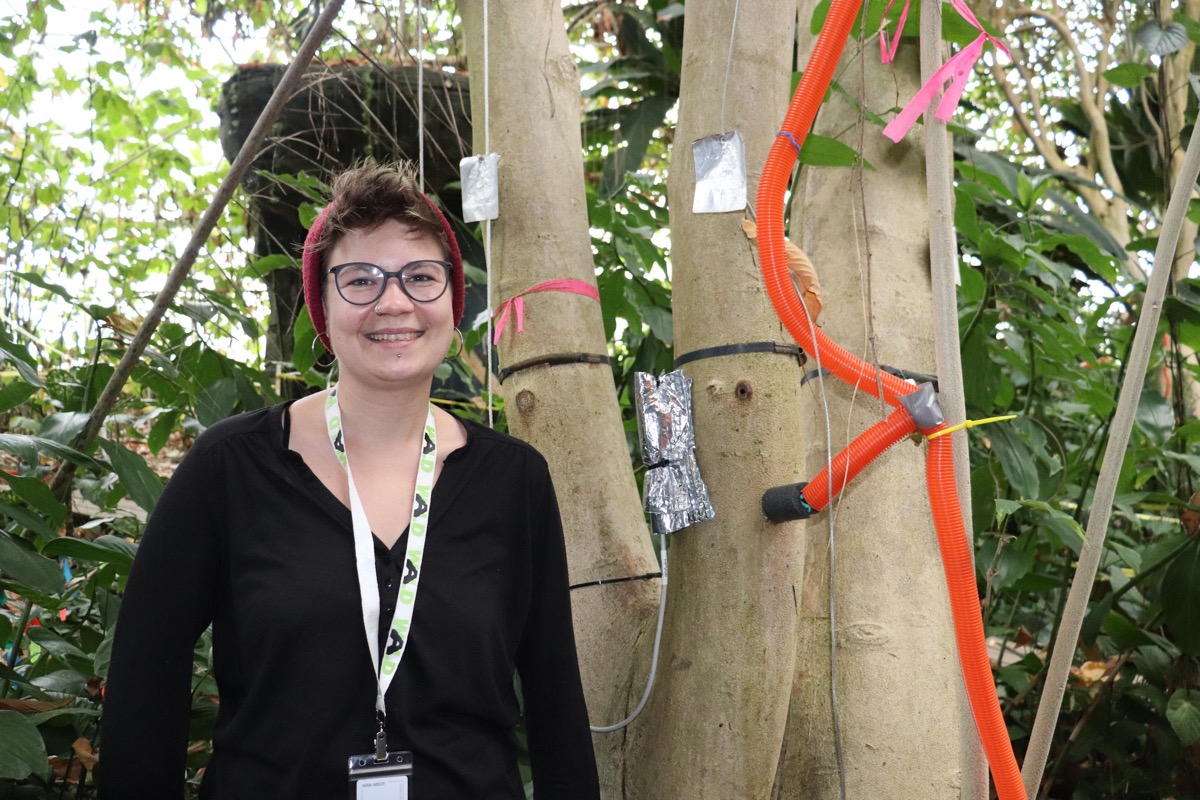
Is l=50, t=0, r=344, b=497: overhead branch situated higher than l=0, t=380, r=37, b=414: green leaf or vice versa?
l=50, t=0, r=344, b=497: overhead branch

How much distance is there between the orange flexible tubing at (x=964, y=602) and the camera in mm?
1190

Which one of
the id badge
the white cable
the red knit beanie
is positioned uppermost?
the red knit beanie

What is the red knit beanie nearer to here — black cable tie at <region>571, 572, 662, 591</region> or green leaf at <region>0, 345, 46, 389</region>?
black cable tie at <region>571, 572, 662, 591</region>

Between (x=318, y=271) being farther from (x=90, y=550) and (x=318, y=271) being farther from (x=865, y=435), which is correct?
(x=865, y=435)

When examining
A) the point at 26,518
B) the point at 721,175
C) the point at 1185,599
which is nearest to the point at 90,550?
the point at 26,518

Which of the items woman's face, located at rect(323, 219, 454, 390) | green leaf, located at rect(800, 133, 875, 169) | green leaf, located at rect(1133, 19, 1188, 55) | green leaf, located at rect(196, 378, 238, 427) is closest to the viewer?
woman's face, located at rect(323, 219, 454, 390)

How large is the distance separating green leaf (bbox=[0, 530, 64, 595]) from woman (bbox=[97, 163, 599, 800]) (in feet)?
1.12

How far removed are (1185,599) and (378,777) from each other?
182 centimetres

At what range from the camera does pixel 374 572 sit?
137 cm

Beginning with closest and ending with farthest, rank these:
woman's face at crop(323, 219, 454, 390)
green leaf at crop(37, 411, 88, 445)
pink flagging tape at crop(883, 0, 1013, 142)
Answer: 1. pink flagging tape at crop(883, 0, 1013, 142)
2. woman's face at crop(323, 219, 454, 390)
3. green leaf at crop(37, 411, 88, 445)

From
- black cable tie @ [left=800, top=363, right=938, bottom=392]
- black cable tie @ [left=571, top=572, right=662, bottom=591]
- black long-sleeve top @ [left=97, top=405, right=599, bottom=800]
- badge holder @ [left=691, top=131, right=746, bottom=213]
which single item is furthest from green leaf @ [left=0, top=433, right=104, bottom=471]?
black cable tie @ [left=800, top=363, right=938, bottom=392]

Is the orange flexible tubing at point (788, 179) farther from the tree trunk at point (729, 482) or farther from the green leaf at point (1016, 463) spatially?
the green leaf at point (1016, 463)

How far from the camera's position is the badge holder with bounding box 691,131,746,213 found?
5.30 ft

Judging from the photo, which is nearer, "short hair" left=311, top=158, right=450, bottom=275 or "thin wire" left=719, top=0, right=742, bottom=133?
"short hair" left=311, top=158, right=450, bottom=275
